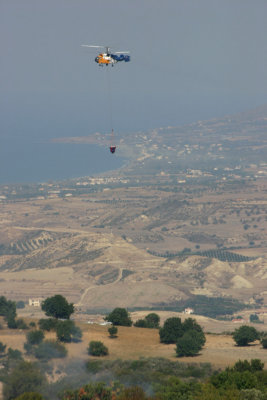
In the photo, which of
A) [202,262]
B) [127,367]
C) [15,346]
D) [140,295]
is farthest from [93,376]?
[202,262]

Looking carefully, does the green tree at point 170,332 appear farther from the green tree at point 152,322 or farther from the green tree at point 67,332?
the green tree at point 152,322

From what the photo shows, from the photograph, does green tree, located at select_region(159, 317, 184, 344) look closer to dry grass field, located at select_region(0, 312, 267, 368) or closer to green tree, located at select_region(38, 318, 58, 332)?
dry grass field, located at select_region(0, 312, 267, 368)

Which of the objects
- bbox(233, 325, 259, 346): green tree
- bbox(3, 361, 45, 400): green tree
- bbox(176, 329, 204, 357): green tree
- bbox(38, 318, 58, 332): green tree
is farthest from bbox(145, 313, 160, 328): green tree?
bbox(3, 361, 45, 400): green tree

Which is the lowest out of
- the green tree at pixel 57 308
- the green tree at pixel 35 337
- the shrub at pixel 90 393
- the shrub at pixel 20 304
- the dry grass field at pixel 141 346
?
the shrub at pixel 90 393

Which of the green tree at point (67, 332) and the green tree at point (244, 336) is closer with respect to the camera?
the green tree at point (67, 332)

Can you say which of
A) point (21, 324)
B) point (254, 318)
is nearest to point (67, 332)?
point (21, 324)

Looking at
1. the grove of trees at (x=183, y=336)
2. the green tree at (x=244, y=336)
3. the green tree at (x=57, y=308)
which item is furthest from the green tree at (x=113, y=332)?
the green tree at (x=244, y=336)
